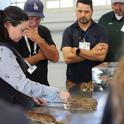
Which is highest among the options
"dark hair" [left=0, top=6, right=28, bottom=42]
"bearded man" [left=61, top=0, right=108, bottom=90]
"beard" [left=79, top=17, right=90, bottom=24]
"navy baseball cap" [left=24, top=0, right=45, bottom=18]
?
"dark hair" [left=0, top=6, right=28, bottom=42]

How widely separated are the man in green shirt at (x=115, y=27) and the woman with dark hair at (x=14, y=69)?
212cm

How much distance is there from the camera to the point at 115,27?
478 cm

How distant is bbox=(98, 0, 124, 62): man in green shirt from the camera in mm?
4594

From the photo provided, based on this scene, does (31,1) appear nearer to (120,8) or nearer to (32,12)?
(32,12)

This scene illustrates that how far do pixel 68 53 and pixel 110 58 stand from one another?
73 cm

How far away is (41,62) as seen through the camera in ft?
12.4

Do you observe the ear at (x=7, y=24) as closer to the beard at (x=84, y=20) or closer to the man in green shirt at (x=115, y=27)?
the beard at (x=84, y=20)

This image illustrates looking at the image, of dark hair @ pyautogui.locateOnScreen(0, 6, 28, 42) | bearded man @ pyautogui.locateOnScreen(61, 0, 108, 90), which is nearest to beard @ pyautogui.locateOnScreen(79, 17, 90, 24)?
bearded man @ pyautogui.locateOnScreen(61, 0, 108, 90)

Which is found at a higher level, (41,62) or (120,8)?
(120,8)

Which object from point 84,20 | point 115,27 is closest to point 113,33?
point 115,27

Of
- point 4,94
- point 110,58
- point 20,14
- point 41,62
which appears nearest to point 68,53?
point 41,62

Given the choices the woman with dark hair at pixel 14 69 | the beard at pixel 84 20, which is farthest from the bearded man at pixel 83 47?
the woman with dark hair at pixel 14 69

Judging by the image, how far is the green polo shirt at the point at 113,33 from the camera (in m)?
4.59

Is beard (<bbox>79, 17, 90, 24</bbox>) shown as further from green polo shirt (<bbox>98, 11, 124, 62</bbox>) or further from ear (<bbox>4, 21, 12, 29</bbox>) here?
ear (<bbox>4, 21, 12, 29</bbox>)
